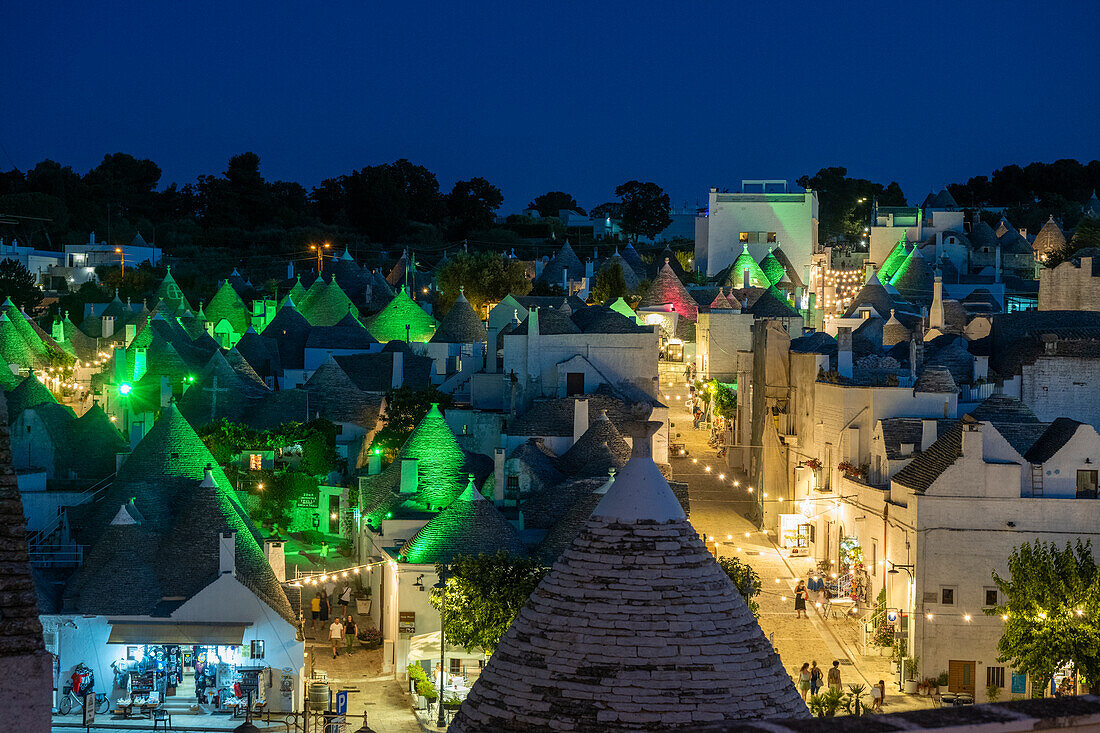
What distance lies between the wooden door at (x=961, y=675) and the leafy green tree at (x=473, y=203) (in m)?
72.1

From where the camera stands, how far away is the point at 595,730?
26.6 feet

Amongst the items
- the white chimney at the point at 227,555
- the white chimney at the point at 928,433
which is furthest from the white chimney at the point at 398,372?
the white chimney at the point at 928,433

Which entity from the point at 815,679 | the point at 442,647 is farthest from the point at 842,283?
the point at 442,647

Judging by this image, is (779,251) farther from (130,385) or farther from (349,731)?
(349,731)

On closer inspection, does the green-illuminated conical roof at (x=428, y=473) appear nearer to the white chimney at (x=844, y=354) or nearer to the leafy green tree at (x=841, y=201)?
the white chimney at (x=844, y=354)

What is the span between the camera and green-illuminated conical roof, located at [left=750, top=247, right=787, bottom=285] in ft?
207

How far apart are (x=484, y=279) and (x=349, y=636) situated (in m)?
31.8

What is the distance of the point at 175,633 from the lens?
25.7 metres

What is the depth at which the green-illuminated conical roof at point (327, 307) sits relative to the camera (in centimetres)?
5888

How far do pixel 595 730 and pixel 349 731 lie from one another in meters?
15.5

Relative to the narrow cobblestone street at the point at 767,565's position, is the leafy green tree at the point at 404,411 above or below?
above

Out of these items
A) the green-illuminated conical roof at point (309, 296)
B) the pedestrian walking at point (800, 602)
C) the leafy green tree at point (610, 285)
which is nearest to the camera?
the pedestrian walking at point (800, 602)

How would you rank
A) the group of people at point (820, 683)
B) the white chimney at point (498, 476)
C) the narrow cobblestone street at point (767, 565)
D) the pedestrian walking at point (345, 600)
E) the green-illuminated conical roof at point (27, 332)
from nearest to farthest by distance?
the group of people at point (820, 683)
the narrow cobblestone street at point (767, 565)
the pedestrian walking at point (345, 600)
the white chimney at point (498, 476)
the green-illuminated conical roof at point (27, 332)

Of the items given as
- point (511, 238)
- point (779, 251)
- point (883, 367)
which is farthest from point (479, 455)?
point (511, 238)
